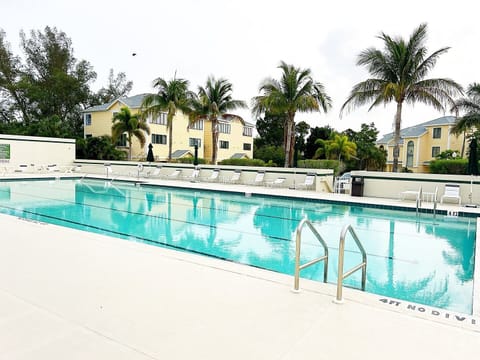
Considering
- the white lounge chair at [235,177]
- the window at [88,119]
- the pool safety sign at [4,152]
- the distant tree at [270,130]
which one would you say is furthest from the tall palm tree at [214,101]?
the distant tree at [270,130]

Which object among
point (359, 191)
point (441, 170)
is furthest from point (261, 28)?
point (441, 170)

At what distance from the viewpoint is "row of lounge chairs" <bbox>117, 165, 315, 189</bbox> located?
1581cm

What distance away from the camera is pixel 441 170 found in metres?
22.1

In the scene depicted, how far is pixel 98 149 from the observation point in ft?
93.6

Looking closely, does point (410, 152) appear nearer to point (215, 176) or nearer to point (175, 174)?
point (215, 176)

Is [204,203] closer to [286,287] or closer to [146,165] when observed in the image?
[286,287]

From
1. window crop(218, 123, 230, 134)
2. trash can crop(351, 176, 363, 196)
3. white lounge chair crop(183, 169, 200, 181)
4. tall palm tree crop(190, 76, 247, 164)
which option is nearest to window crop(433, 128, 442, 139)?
window crop(218, 123, 230, 134)

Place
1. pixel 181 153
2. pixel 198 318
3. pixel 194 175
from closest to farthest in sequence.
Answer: pixel 198 318 < pixel 194 175 < pixel 181 153

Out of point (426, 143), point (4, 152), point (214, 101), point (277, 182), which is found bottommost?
point (277, 182)

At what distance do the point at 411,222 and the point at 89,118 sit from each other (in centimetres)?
3107

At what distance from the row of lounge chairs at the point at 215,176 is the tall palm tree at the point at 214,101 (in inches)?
114

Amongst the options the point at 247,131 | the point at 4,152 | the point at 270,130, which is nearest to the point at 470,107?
the point at 247,131

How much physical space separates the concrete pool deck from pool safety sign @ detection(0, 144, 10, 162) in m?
22.1

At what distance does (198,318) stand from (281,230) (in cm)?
582
